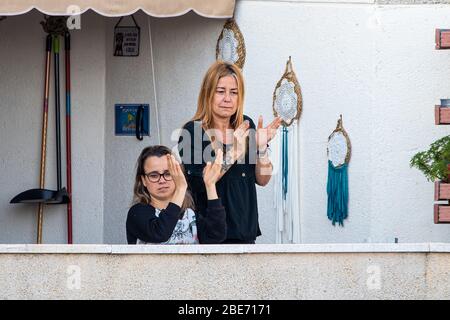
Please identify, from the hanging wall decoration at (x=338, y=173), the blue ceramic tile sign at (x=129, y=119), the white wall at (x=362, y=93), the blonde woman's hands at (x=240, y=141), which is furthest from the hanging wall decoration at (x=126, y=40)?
the blonde woman's hands at (x=240, y=141)

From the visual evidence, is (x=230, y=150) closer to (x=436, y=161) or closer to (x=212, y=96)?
(x=212, y=96)

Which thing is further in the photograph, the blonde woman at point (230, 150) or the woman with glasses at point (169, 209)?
the blonde woman at point (230, 150)

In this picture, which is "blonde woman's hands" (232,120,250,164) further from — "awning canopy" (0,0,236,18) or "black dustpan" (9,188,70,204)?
"black dustpan" (9,188,70,204)

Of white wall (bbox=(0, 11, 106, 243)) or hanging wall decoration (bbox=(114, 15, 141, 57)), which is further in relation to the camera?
white wall (bbox=(0, 11, 106, 243))

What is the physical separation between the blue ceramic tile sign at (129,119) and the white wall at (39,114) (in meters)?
0.13

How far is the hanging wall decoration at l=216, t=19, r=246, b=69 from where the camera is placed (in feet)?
34.2

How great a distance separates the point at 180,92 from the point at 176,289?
348 cm

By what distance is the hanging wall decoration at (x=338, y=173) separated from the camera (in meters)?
10.2

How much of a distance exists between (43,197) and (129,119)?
0.85 metres

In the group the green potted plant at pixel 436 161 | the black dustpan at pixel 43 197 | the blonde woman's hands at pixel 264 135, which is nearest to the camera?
the blonde woman's hands at pixel 264 135

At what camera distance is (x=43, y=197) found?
10.8 m

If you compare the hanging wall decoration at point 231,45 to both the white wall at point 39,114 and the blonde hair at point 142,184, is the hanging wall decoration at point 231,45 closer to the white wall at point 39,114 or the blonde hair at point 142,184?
the white wall at point 39,114

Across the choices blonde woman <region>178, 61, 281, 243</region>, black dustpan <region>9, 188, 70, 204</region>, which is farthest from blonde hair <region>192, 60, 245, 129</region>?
black dustpan <region>9, 188, 70, 204</region>

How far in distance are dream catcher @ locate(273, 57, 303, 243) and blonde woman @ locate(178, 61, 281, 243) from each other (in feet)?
5.57
